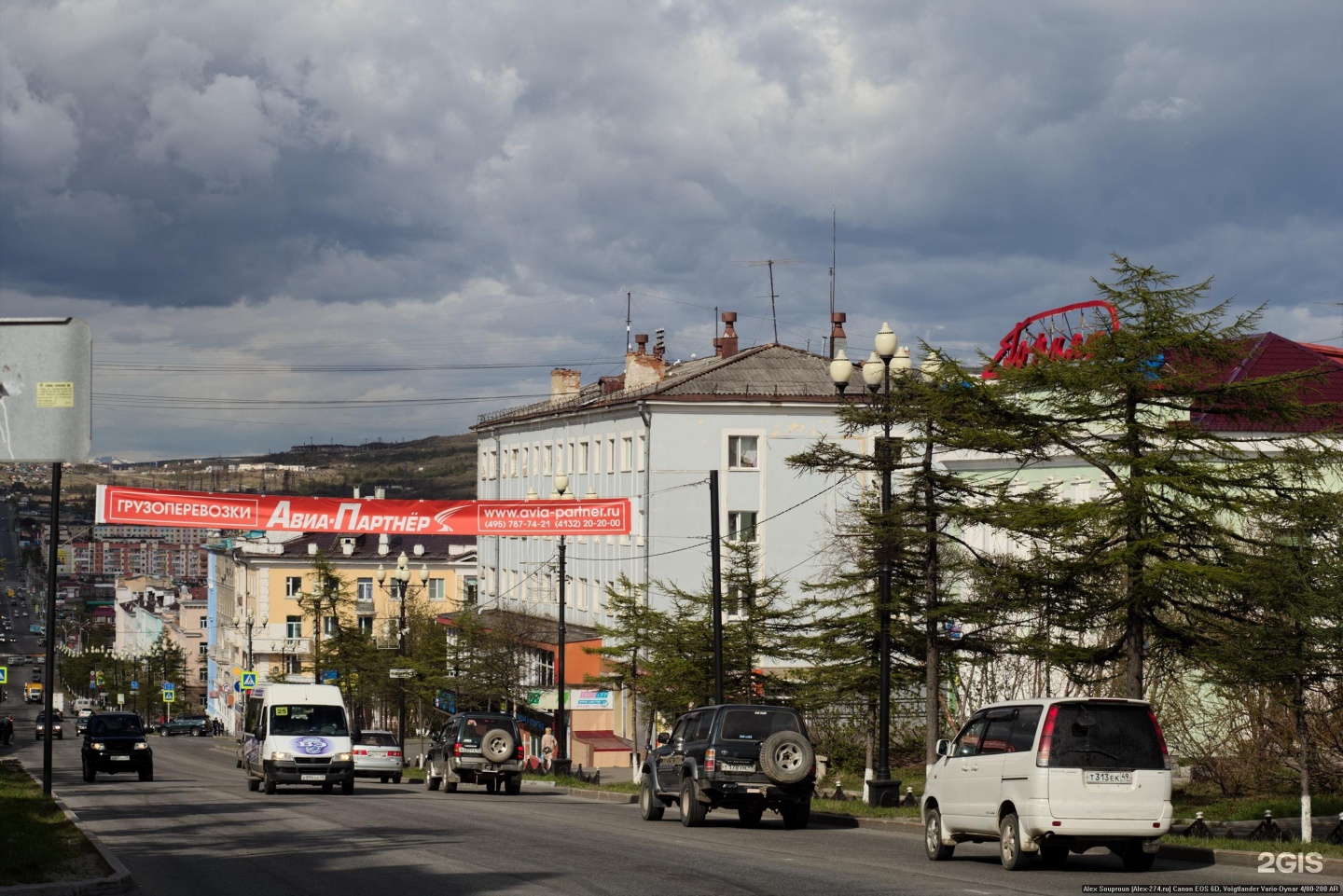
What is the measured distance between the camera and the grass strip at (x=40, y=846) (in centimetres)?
1442

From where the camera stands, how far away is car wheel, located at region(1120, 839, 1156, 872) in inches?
633

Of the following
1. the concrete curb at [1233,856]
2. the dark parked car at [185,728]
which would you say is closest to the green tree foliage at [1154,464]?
the concrete curb at [1233,856]

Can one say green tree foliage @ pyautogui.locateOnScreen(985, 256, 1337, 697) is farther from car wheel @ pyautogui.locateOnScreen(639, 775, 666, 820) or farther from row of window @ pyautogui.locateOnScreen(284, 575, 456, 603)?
row of window @ pyautogui.locateOnScreen(284, 575, 456, 603)

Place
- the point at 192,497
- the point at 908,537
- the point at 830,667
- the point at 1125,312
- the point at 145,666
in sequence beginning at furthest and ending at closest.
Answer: the point at 145,666
the point at 192,497
the point at 830,667
the point at 908,537
the point at 1125,312

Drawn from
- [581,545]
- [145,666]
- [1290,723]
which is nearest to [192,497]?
[1290,723]

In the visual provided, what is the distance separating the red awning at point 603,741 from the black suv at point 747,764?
3821 centimetres

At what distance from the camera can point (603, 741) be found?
208 ft

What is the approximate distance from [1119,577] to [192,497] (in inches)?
795

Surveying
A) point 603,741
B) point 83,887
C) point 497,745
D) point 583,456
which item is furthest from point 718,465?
point 83,887

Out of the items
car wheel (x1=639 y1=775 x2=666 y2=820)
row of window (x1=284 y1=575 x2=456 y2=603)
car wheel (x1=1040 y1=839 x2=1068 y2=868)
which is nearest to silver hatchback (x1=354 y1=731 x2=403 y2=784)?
car wheel (x1=639 y1=775 x2=666 y2=820)

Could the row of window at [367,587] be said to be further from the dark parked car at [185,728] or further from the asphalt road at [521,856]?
the asphalt road at [521,856]

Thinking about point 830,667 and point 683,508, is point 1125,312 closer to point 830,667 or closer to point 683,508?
point 830,667

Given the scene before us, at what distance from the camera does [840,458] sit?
26.8m

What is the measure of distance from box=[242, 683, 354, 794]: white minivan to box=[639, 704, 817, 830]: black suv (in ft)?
39.1
